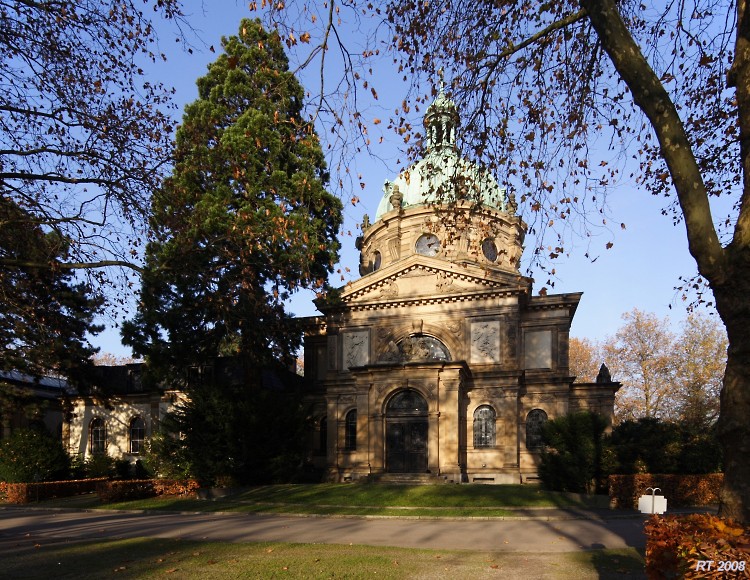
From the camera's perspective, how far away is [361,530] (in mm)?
16984

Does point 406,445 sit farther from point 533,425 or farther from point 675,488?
point 675,488

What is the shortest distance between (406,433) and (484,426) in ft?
14.8

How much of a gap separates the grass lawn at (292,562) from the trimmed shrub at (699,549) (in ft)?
11.5

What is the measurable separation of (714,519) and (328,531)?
12.3 m

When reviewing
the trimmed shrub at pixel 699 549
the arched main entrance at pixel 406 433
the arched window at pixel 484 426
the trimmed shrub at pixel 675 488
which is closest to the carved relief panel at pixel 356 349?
the arched main entrance at pixel 406 433

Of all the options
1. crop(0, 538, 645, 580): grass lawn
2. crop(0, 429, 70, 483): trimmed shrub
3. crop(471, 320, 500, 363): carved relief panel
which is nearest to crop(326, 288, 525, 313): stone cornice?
crop(471, 320, 500, 363): carved relief panel

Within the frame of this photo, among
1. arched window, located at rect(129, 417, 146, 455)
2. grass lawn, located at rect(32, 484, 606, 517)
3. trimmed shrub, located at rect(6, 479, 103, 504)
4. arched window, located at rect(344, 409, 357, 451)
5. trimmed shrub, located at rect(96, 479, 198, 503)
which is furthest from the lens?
arched window, located at rect(129, 417, 146, 455)

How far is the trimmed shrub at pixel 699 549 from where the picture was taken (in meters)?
5.38

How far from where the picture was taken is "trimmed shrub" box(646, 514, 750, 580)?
212 inches

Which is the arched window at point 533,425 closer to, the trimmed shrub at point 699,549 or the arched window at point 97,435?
the trimmed shrub at point 699,549

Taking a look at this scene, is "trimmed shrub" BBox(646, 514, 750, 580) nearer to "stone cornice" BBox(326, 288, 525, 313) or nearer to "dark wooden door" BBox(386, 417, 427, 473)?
"dark wooden door" BBox(386, 417, 427, 473)

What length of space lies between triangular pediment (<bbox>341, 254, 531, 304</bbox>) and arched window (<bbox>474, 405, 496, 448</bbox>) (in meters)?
6.57

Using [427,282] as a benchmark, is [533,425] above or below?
below

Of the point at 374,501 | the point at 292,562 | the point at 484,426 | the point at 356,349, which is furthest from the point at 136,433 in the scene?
the point at 292,562
